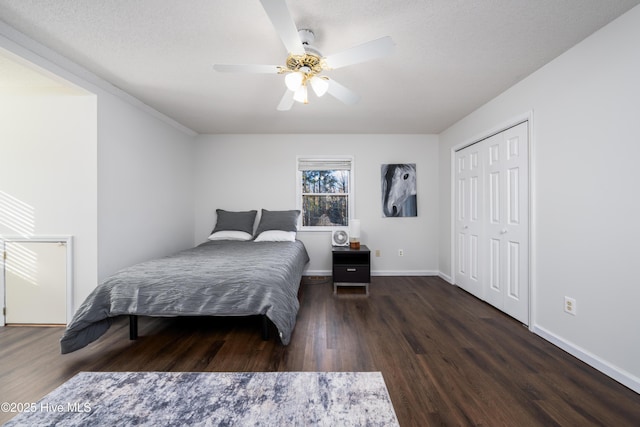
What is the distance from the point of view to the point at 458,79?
8.05 feet

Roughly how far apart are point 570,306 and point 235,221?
3.85m

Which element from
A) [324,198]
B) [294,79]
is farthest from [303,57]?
[324,198]

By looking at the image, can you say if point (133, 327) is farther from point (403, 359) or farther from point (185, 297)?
point (403, 359)

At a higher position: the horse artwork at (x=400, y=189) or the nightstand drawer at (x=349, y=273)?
the horse artwork at (x=400, y=189)

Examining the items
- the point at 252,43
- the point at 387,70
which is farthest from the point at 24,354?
the point at 387,70

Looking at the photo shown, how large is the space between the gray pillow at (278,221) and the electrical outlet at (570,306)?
3037 millimetres

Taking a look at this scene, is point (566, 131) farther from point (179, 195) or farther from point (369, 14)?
point (179, 195)

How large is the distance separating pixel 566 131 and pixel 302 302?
2.91m

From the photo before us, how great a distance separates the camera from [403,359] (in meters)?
1.87

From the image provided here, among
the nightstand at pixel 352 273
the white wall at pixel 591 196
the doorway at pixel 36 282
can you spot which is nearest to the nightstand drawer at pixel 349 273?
the nightstand at pixel 352 273

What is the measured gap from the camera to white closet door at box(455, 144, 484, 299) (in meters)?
3.16

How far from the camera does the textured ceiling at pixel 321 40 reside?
5.20ft

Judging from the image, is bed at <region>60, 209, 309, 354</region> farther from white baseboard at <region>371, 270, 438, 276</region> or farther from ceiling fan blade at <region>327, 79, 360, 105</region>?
white baseboard at <region>371, 270, 438, 276</region>

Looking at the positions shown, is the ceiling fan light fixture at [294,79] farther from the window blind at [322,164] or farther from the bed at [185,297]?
the window blind at [322,164]
